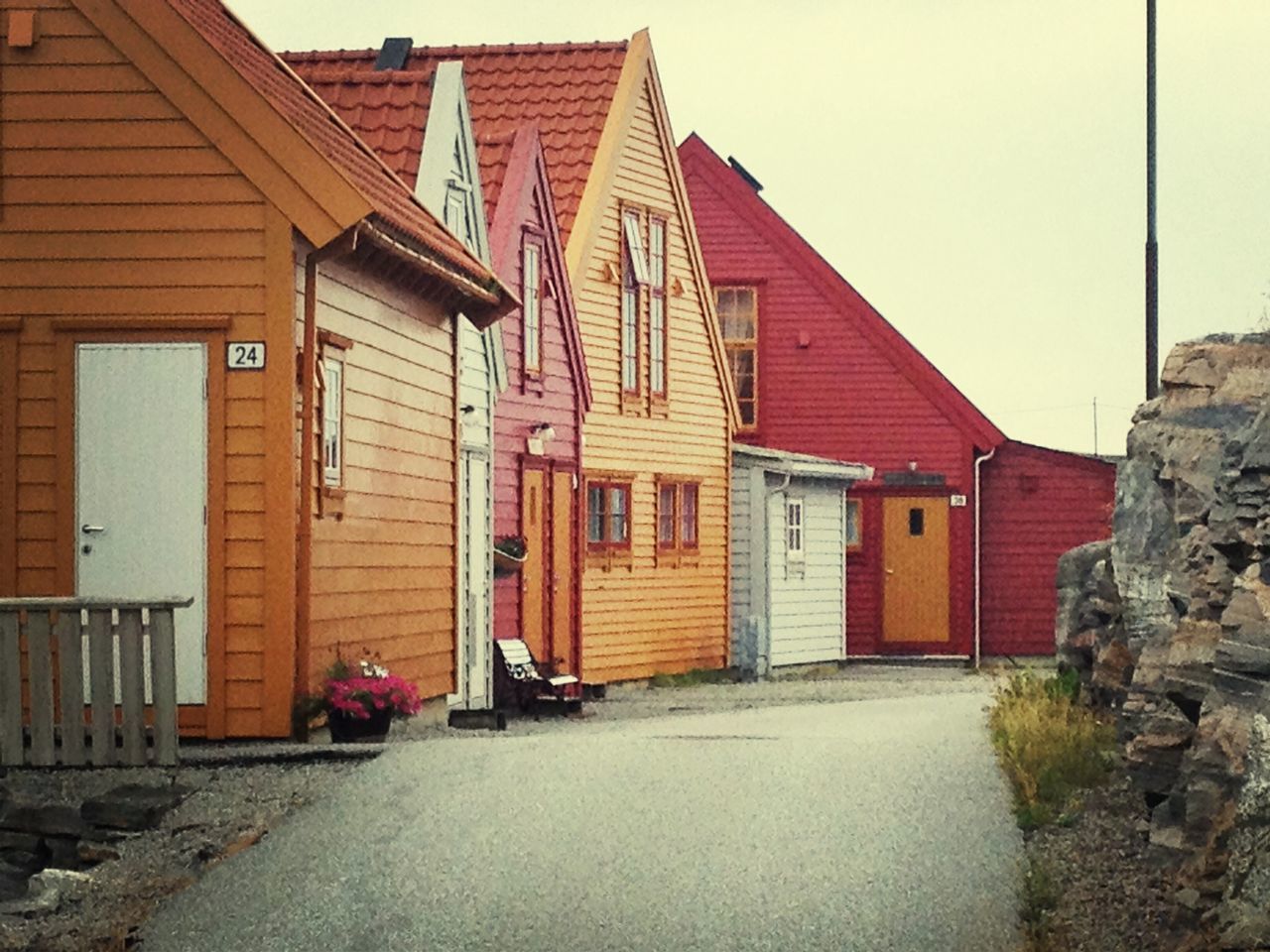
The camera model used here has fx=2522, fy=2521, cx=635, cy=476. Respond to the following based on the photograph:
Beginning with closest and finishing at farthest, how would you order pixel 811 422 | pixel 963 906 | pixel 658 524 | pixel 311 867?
pixel 963 906 < pixel 311 867 < pixel 658 524 < pixel 811 422

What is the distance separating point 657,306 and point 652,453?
1.90m

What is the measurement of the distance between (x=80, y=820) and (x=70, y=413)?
3.97m

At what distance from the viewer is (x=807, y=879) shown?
36.5 feet

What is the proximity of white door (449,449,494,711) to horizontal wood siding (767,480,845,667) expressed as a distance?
1010 centimetres

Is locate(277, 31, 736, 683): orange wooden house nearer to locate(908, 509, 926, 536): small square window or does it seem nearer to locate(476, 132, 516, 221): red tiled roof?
locate(476, 132, 516, 221): red tiled roof

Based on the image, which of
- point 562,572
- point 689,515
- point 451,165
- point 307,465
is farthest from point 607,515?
point 307,465

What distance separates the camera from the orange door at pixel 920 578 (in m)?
37.5

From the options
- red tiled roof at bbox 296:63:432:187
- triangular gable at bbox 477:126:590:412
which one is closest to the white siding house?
triangular gable at bbox 477:126:590:412

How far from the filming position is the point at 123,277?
16.5 metres

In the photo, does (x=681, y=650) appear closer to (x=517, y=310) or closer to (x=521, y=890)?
(x=517, y=310)

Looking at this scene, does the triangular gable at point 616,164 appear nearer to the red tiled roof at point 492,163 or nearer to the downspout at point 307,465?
the red tiled roof at point 492,163

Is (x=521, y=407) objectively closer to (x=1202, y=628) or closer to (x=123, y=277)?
(x=123, y=277)

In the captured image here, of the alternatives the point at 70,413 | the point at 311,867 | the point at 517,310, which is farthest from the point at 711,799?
the point at 517,310

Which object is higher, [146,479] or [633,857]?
[146,479]
